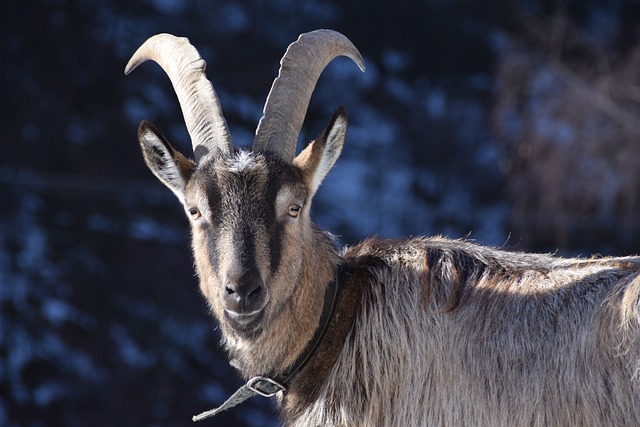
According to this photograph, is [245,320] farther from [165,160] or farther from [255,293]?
[165,160]

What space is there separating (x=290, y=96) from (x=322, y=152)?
365 mm

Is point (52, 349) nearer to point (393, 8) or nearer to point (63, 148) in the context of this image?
point (63, 148)

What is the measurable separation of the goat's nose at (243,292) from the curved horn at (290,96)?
0.80 meters

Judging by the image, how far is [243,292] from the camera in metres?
4.11

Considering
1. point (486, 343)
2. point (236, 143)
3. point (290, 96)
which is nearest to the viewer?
point (486, 343)

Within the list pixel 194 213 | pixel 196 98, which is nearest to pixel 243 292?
pixel 194 213

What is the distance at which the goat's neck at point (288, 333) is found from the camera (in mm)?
4441

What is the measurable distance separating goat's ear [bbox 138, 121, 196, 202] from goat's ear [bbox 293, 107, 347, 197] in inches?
23.7

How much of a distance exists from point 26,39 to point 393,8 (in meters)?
5.15

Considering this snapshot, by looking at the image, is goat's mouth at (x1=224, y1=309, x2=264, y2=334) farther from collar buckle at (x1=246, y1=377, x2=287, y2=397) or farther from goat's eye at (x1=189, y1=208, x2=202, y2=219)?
goat's eye at (x1=189, y1=208, x2=202, y2=219)

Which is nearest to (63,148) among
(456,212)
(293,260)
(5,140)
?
(5,140)

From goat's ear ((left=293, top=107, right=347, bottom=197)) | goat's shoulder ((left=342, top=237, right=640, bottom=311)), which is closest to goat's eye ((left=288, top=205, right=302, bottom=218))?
goat's ear ((left=293, top=107, right=347, bottom=197))

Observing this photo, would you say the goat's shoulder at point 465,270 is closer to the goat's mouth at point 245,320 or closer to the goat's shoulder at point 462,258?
the goat's shoulder at point 462,258

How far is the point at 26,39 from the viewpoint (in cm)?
1165
